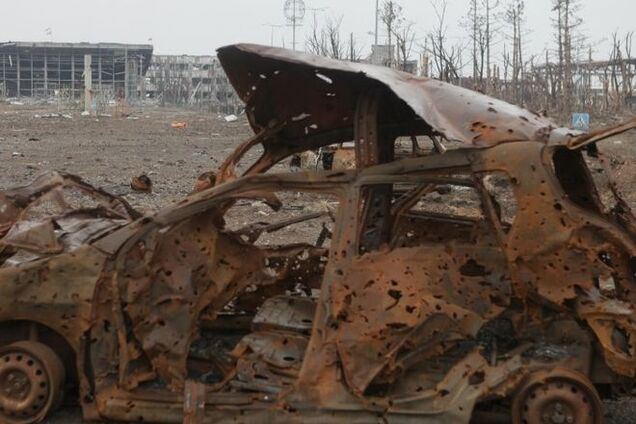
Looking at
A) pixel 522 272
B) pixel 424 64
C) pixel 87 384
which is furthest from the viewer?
Answer: pixel 424 64

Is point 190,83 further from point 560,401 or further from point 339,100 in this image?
point 560,401

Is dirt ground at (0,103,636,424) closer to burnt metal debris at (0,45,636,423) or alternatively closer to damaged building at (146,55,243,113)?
burnt metal debris at (0,45,636,423)

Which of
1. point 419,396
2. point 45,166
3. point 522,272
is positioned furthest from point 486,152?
point 45,166

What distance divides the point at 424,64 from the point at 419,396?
1042 inches

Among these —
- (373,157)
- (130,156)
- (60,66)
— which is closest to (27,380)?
(373,157)

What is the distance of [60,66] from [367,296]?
87855 millimetres

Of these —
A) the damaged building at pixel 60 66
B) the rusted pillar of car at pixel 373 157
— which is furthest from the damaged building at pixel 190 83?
the rusted pillar of car at pixel 373 157

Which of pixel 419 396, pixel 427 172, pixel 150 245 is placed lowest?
pixel 419 396

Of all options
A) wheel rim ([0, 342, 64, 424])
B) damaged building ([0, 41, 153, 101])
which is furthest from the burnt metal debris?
damaged building ([0, 41, 153, 101])

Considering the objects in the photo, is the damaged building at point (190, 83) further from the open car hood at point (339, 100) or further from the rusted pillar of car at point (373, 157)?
the rusted pillar of car at point (373, 157)

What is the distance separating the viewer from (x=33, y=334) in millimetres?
3986

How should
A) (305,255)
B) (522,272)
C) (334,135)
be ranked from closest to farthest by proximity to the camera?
(522,272) → (334,135) → (305,255)

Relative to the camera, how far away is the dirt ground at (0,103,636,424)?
1294 centimetres

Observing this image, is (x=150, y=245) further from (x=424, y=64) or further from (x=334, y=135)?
(x=424, y=64)
